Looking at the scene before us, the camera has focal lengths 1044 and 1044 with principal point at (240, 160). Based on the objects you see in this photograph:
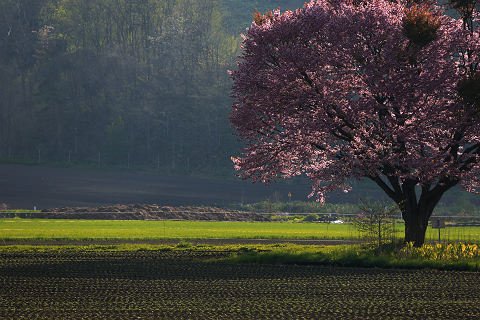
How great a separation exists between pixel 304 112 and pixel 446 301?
66.4 ft

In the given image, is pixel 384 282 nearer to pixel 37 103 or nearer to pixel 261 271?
pixel 261 271

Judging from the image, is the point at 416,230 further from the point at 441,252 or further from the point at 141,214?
the point at 141,214

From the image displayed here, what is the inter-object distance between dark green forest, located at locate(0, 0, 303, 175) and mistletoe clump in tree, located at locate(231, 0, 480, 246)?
105286mm

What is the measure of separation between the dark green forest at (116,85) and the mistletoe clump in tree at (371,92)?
105286 mm

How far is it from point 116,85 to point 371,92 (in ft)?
412

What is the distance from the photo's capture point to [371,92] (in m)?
46.8

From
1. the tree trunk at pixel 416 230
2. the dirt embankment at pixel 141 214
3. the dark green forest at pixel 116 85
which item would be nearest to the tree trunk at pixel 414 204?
the tree trunk at pixel 416 230

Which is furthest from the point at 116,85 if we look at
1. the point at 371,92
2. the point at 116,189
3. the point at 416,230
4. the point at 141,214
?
the point at 416,230

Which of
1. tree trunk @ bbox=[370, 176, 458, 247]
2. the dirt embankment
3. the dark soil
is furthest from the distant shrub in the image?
the dark soil

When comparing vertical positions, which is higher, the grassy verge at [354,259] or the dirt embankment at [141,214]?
the dirt embankment at [141,214]

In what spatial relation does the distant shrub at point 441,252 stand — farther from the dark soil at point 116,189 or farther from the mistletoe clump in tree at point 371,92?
the dark soil at point 116,189

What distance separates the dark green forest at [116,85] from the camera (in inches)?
6304

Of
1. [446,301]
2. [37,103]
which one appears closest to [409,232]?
[446,301]

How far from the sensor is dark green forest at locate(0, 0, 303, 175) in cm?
16012
